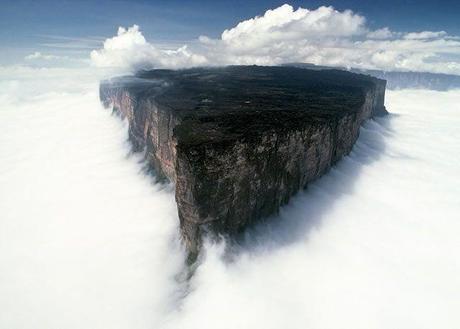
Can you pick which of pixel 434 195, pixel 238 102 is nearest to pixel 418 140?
pixel 434 195

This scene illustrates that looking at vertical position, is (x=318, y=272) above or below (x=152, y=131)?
below

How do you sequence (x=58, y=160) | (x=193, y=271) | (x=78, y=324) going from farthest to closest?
(x=58, y=160) < (x=193, y=271) < (x=78, y=324)

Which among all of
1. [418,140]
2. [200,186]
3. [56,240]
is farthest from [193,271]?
[418,140]

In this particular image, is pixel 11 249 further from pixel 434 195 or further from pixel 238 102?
pixel 434 195

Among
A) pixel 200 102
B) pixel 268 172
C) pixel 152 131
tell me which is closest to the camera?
pixel 268 172

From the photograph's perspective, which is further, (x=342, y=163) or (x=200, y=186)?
(x=342, y=163)

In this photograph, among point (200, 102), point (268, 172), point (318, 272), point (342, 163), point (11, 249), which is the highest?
point (200, 102)

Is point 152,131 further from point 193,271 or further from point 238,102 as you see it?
point 193,271
